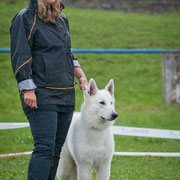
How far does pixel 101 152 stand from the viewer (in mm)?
4328

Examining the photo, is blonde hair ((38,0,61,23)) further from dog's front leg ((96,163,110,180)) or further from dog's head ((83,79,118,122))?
dog's front leg ((96,163,110,180))

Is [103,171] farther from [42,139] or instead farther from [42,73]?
[42,73]

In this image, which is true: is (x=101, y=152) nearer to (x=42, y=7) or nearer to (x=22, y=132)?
(x=42, y=7)

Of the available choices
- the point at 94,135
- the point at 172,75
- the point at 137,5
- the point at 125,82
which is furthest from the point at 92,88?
the point at 137,5

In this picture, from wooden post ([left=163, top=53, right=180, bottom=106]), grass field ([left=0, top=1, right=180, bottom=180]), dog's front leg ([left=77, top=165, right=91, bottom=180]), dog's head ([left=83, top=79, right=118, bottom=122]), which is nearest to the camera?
dog's head ([left=83, top=79, right=118, bottom=122])

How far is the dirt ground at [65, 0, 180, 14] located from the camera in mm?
21047

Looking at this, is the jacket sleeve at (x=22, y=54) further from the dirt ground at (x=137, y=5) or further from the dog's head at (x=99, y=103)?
the dirt ground at (x=137, y=5)

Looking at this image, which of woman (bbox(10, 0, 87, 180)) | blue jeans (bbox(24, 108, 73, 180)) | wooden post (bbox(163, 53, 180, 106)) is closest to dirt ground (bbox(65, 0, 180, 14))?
wooden post (bbox(163, 53, 180, 106))

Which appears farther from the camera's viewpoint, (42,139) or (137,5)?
(137,5)

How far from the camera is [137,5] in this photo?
69.8 ft

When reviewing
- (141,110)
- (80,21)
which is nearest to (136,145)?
(141,110)

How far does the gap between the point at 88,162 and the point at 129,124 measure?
4.82 m

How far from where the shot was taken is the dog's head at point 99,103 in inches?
169

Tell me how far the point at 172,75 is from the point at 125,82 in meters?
3.00
